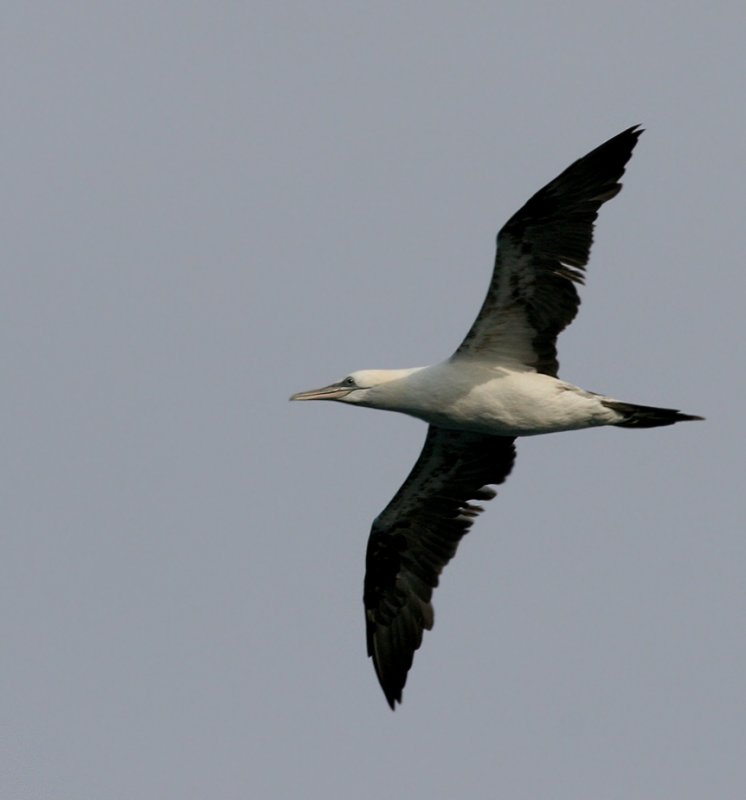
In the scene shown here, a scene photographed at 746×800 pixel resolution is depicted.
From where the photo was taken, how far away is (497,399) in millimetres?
20688

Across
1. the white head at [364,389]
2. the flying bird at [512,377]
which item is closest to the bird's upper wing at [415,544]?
the flying bird at [512,377]

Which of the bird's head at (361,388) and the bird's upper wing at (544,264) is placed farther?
the bird's head at (361,388)

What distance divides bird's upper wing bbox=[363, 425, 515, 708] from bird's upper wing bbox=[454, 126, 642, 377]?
83.1 inches

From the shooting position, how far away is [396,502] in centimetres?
2314

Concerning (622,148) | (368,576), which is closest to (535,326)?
(622,148)

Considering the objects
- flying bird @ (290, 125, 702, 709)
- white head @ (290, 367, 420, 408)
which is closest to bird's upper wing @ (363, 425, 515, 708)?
flying bird @ (290, 125, 702, 709)

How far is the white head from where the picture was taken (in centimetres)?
2108

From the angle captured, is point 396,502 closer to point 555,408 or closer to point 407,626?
point 407,626

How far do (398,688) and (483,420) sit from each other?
438cm

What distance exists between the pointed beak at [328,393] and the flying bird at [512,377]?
13 mm

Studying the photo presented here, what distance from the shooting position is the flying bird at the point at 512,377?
20.0 m

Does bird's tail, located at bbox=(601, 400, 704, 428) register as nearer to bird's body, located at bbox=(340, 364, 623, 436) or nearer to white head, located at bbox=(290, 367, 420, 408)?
bird's body, located at bbox=(340, 364, 623, 436)

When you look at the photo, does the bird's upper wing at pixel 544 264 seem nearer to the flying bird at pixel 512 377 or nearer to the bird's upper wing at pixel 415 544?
the flying bird at pixel 512 377

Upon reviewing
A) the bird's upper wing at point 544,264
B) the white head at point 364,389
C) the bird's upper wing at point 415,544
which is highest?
the bird's upper wing at point 544,264
